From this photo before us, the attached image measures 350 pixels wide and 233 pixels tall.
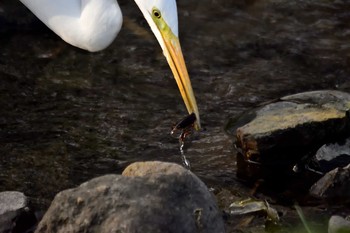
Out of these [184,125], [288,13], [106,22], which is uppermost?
[106,22]

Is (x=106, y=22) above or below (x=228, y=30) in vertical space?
above

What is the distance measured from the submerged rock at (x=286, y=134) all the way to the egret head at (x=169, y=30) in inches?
26.5

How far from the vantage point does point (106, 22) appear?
4383 mm

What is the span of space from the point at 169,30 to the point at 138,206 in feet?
3.05

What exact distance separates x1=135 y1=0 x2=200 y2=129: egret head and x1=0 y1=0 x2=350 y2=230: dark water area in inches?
28.3

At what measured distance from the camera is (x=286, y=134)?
462 cm

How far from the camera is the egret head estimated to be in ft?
12.6

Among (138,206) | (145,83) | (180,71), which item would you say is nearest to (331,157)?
(180,71)

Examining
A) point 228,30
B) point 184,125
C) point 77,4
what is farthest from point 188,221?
point 228,30

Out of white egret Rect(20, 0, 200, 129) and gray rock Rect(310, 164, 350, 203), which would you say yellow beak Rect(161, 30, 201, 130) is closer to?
white egret Rect(20, 0, 200, 129)

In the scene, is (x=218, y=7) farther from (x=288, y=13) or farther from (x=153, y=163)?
(x=153, y=163)

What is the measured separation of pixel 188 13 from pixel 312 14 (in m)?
0.96

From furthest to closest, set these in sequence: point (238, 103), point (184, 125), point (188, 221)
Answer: point (238, 103) < point (184, 125) < point (188, 221)

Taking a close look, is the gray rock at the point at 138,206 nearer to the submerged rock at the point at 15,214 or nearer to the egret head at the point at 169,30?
the submerged rock at the point at 15,214
